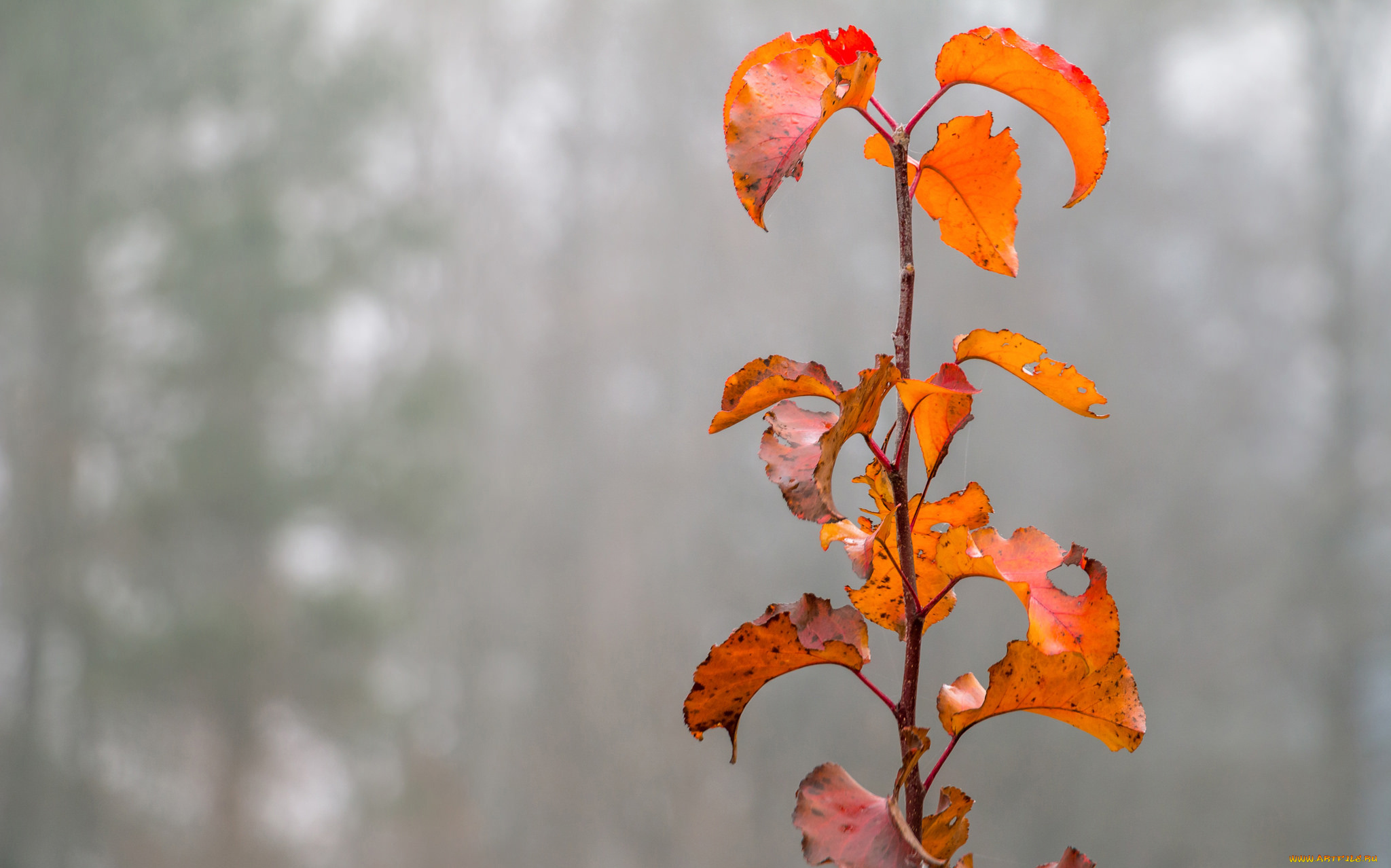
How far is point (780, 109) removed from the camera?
0.35m

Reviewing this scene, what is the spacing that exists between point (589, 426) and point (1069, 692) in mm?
1510

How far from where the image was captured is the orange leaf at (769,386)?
1.24ft

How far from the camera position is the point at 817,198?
176 centimetres

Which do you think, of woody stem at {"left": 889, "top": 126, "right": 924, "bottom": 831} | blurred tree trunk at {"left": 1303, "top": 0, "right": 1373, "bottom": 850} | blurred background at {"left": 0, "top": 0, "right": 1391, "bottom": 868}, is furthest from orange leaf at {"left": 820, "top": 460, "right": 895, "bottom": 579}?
blurred tree trunk at {"left": 1303, "top": 0, "right": 1373, "bottom": 850}

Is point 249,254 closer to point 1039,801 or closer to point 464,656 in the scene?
point 464,656

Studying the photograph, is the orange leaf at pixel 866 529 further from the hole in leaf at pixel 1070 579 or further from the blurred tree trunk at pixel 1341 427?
the blurred tree trunk at pixel 1341 427

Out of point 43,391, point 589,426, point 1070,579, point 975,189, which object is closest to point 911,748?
point 975,189

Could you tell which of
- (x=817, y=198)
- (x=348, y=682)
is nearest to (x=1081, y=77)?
(x=817, y=198)

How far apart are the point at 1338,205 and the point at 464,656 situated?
1940mm

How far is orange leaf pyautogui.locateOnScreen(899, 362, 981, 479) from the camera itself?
1.16 feet

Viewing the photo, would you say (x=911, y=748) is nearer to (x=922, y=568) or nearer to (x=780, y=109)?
(x=922, y=568)

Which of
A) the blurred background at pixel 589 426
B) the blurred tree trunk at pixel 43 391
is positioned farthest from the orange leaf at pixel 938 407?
the blurred tree trunk at pixel 43 391

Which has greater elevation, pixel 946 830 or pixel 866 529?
pixel 866 529

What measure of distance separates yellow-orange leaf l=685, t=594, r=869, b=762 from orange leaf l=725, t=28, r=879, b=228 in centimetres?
18
